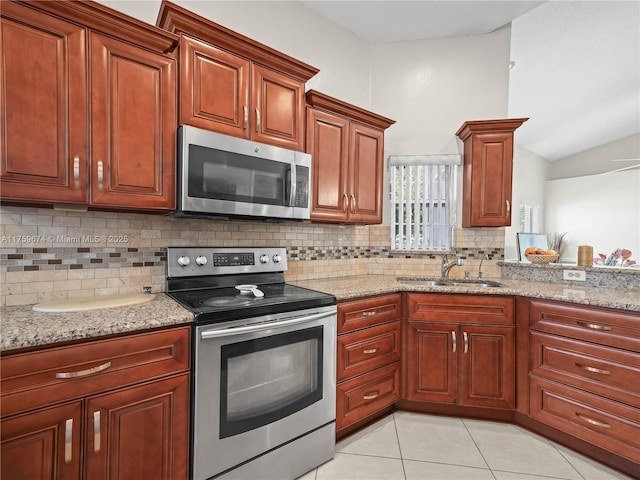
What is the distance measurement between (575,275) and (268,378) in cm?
246

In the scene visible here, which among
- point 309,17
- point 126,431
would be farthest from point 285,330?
point 309,17

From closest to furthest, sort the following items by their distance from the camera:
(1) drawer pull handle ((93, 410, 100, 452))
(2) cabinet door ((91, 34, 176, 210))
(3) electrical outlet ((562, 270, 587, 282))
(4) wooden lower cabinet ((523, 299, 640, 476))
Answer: (1) drawer pull handle ((93, 410, 100, 452))
(2) cabinet door ((91, 34, 176, 210))
(4) wooden lower cabinet ((523, 299, 640, 476))
(3) electrical outlet ((562, 270, 587, 282))

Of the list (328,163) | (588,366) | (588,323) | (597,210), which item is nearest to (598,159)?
(597,210)

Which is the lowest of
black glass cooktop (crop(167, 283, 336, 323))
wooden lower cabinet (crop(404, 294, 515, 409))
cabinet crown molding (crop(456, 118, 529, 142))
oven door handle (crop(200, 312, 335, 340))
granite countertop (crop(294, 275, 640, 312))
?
wooden lower cabinet (crop(404, 294, 515, 409))

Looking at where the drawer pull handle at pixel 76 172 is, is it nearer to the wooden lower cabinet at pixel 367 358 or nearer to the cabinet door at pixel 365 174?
the wooden lower cabinet at pixel 367 358

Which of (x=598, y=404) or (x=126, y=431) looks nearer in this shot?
(x=126, y=431)

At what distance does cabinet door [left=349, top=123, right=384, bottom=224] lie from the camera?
8.25ft

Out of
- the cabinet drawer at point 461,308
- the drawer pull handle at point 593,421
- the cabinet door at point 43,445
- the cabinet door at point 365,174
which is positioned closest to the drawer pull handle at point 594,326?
the cabinet drawer at point 461,308

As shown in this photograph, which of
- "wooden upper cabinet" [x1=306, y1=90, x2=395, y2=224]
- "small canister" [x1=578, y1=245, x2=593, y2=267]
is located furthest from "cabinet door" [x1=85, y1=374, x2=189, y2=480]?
"small canister" [x1=578, y1=245, x2=593, y2=267]

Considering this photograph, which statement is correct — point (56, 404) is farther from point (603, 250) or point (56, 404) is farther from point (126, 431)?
point (603, 250)

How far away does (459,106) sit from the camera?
3018 mm

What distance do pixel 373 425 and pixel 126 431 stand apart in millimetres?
Answer: 1593

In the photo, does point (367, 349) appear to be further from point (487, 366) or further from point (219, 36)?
point (219, 36)

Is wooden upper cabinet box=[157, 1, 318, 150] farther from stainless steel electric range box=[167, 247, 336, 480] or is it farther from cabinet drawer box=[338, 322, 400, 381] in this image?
cabinet drawer box=[338, 322, 400, 381]
